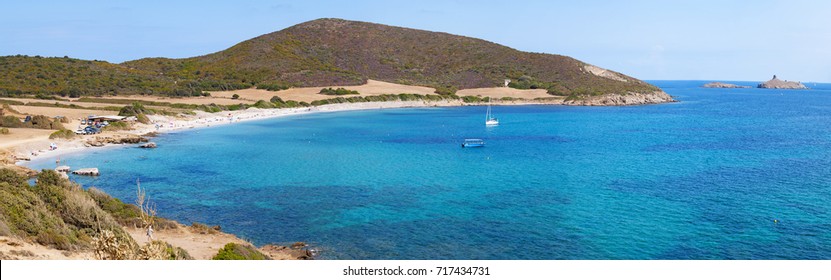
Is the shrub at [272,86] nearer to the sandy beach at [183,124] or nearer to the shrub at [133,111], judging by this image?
the sandy beach at [183,124]

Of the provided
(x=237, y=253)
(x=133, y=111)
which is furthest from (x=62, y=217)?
(x=133, y=111)

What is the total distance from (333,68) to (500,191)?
135 metres

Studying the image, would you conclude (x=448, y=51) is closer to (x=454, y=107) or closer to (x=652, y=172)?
(x=454, y=107)

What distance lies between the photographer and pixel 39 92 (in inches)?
4008

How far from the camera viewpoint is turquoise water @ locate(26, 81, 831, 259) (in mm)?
27000

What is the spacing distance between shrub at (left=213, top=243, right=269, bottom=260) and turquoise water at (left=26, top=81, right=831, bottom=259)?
329 centimetres

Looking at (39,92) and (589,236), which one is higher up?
(39,92)

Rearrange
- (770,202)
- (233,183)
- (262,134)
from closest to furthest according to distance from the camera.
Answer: (770,202) → (233,183) → (262,134)

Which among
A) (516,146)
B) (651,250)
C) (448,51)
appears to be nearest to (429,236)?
(651,250)

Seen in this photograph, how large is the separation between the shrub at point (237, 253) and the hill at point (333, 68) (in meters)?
100

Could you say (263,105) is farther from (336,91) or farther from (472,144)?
(472,144)

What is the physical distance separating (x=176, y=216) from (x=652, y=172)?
32.4 m

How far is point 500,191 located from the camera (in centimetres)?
3819

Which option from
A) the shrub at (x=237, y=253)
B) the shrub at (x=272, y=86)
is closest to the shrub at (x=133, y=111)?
the shrub at (x=272, y=86)
